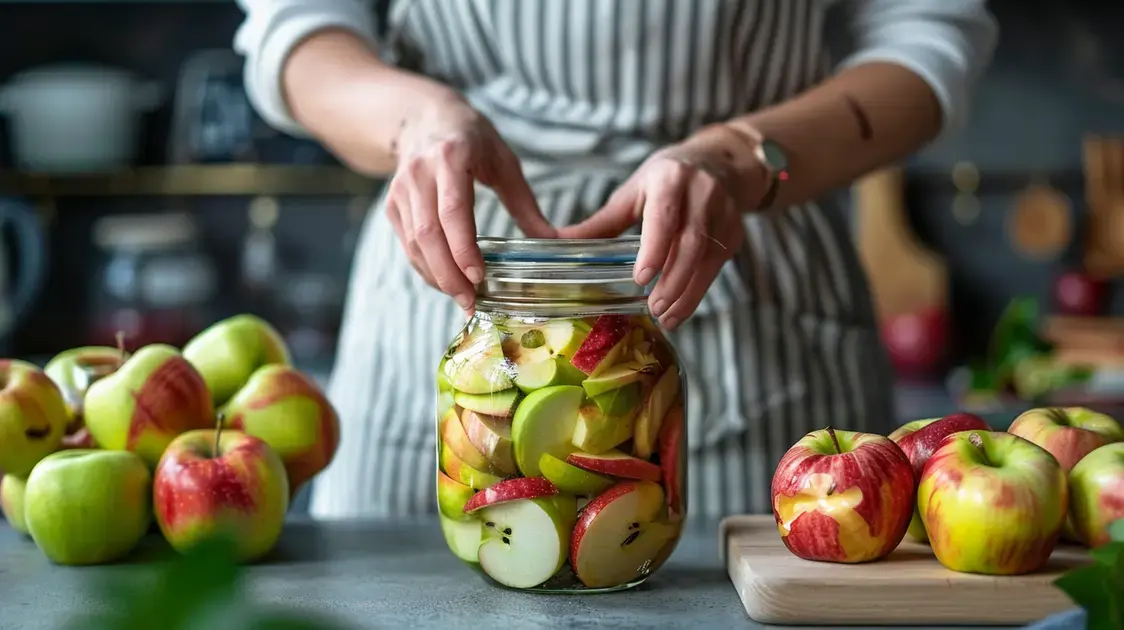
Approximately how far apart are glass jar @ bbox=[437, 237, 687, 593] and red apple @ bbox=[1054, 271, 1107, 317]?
7.76ft

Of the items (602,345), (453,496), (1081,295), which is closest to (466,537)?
(453,496)

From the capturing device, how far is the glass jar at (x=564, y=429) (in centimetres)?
67

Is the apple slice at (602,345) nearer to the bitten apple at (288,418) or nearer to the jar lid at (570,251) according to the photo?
the jar lid at (570,251)

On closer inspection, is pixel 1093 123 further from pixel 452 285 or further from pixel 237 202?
pixel 452 285

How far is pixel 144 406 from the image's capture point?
80 cm

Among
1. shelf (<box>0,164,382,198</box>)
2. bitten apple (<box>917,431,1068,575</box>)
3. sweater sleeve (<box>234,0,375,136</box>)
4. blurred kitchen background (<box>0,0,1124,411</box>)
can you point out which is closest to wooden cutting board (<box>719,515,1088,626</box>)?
bitten apple (<box>917,431,1068,575</box>)

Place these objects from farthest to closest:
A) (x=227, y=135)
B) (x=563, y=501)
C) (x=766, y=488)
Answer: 1. (x=227, y=135)
2. (x=766, y=488)
3. (x=563, y=501)

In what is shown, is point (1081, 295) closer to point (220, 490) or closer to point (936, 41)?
point (936, 41)

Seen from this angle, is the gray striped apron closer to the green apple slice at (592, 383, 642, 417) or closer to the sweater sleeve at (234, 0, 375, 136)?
the sweater sleeve at (234, 0, 375, 136)

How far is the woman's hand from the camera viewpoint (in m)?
0.76

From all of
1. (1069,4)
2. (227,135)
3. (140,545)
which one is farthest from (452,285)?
(1069,4)

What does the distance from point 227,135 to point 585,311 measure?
222cm

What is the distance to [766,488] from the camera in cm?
115

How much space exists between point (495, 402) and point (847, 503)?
19 cm
